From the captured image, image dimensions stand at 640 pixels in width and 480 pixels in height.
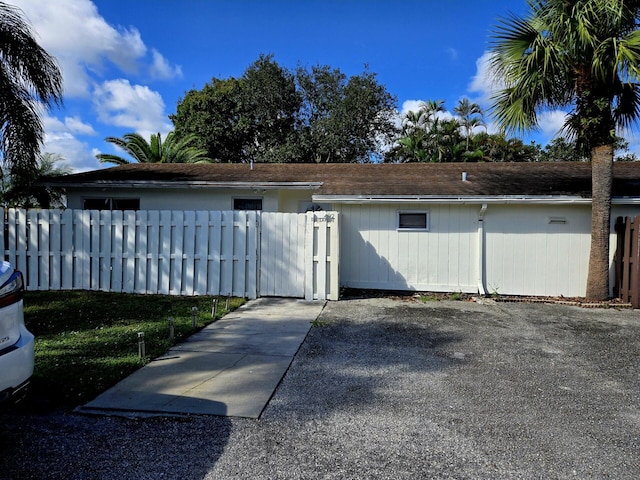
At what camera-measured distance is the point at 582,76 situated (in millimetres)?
8641

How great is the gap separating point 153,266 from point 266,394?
19.7ft

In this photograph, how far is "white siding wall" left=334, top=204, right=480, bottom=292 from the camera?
9.65 m

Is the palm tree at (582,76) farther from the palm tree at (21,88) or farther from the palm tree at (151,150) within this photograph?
the palm tree at (151,150)

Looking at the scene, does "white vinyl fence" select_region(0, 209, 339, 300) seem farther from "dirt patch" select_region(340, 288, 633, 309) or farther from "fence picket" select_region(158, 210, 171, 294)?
"dirt patch" select_region(340, 288, 633, 309)

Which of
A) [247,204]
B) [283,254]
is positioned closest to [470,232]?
[283,254]

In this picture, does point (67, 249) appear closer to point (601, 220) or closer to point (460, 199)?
point (460, 199)

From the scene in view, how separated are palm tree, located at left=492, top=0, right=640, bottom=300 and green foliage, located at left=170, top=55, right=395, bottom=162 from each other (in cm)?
1621

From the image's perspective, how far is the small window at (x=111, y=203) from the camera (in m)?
12.0

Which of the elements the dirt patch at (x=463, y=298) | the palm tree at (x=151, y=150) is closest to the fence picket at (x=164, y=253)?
the dirt patch at (x=463, y=298)

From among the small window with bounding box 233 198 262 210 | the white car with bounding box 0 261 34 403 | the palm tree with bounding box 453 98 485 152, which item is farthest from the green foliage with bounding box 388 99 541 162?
the white car with bounding box 0 261 34 403

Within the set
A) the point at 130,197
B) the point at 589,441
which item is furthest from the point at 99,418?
the point at 130,197

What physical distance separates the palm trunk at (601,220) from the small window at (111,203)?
11427 mm

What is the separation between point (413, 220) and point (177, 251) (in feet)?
17.6

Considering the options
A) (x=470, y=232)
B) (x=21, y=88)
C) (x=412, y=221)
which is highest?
(x=21, y=88)
